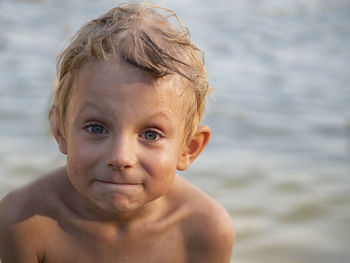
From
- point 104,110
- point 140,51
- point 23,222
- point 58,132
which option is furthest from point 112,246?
point 140,51

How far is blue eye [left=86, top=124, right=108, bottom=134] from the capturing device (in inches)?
77.6

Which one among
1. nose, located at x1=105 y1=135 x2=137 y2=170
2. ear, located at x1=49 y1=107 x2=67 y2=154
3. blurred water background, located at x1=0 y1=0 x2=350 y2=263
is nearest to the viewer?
nose, located at x1=105 y1=135 x2=137 y2=170

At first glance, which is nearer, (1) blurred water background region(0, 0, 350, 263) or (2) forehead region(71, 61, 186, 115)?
(2) forehead region(71, 61, 186, 115)

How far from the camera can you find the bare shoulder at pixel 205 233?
234 cm

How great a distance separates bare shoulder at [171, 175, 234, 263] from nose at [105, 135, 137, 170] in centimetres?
52

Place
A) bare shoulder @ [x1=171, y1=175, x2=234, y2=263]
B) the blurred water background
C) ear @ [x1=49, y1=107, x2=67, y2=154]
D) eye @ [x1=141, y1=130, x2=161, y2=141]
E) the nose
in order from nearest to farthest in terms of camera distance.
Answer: the nose < eye @ [x1=141, y1=130, x2=161, y2=141] < ear @ [x1=49, y1=107, x2=67, y2=154] < bare shoulder @ [x1=171, y1=175, x2=234, y2=263] < the blurred water background

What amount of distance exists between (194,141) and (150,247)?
1.45 ft

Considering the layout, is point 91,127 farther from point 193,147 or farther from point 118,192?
point 193,147

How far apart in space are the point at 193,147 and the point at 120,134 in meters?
0.45

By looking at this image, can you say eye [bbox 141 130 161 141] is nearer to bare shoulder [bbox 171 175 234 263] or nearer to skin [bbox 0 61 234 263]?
skin [bbox 0 61 234 263]

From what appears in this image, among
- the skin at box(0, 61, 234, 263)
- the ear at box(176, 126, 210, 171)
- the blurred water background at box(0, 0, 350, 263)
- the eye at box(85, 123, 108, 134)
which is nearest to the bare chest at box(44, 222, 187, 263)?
the skin at box(0, 61, 234, 263)

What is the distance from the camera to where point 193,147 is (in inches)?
90.5

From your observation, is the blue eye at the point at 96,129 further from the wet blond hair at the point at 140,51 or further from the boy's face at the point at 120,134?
the wet blond hair at the point at 140,51

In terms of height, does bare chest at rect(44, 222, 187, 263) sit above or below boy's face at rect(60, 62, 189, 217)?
below
